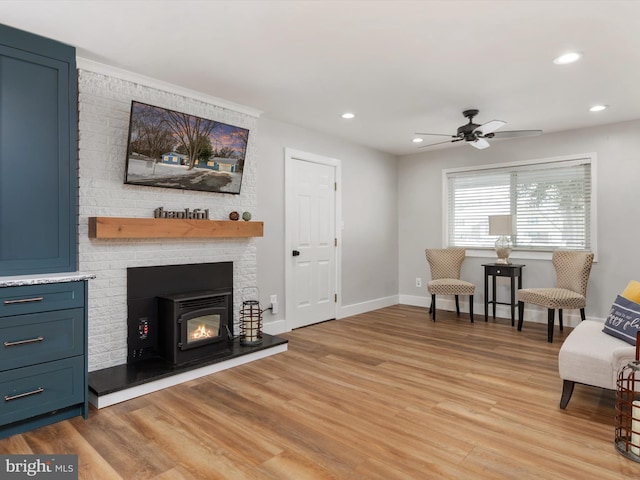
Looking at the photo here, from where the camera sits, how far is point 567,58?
300 cm

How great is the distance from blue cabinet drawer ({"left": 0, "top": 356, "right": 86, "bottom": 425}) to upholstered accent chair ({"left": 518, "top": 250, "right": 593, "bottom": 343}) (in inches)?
174

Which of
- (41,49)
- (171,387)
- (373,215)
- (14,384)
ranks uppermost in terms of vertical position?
(41,49)

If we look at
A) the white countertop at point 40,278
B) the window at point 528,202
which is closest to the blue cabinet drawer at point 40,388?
the white countertop at point 40,278

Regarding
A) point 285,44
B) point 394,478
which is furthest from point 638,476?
point 285,44

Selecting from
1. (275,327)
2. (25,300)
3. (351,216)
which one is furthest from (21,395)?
(351,216)

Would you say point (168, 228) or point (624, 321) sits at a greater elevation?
point (168, 228)

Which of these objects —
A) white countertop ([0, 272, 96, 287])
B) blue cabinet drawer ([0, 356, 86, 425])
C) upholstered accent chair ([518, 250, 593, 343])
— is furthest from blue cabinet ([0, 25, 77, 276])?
upholstered accent chair ([518, 250, 593, 343])

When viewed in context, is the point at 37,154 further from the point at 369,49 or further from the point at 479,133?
the point at 479,133

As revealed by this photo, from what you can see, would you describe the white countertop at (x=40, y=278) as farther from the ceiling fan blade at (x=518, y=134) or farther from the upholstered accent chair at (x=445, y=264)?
the upholstered accent chair at (x=445, y=264)

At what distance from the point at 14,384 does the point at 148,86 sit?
97.0 inches

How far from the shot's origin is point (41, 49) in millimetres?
2684

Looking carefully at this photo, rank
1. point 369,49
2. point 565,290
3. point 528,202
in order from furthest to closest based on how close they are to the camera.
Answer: point 528,202 < point 565,290 < point 369,49

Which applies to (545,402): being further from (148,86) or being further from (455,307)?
(148,86)

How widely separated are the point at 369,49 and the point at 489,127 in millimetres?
1640
